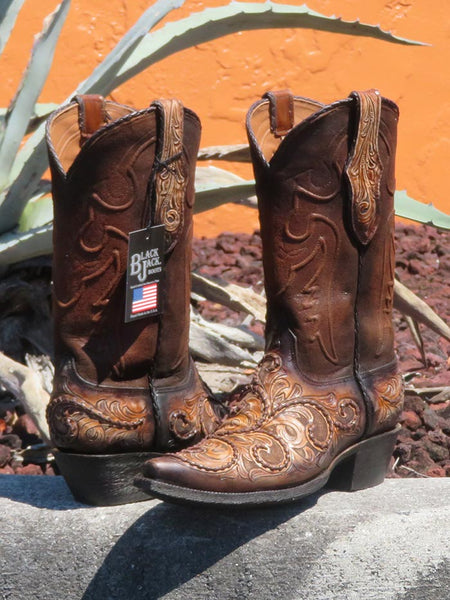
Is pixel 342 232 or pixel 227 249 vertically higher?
pixel 342 232

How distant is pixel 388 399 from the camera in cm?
185

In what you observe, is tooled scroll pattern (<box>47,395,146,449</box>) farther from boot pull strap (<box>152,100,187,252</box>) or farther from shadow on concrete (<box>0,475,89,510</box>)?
boot pull strap (<box>152,100,187,252</box>)

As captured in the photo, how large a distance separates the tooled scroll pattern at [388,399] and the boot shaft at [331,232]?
0.05m

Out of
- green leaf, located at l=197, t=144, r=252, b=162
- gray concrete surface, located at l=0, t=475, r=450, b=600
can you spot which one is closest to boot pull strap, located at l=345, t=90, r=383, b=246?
gray concrete surface, located at l=0, t=475, r=450, b=600

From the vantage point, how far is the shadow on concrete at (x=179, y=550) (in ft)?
5.51

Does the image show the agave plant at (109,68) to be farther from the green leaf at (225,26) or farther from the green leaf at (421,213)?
the green leaf at (421,213)

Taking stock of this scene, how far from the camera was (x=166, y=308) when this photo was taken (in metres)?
1.81

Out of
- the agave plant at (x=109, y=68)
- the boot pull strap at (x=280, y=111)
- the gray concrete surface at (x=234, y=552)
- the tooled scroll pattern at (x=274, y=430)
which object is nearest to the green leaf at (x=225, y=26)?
the agave plant at (x=109, y=68)

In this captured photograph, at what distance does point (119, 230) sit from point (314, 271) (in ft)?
1.12

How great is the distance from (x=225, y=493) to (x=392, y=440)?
46cm

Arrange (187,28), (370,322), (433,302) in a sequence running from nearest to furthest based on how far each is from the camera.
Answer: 1. (370,322)
2. (187,28)
3. (433,302)

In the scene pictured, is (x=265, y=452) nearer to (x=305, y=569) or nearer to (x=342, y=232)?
(x=305, y=569)

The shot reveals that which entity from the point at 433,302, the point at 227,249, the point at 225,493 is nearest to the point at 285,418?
the point at 225,493

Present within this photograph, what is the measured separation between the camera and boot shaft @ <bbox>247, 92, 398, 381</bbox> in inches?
68.1
